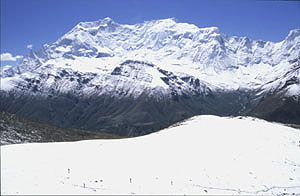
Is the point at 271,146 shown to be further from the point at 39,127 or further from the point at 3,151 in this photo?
the point at 39,127

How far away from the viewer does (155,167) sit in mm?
21391

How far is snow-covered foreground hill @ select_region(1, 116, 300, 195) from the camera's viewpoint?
17.4m

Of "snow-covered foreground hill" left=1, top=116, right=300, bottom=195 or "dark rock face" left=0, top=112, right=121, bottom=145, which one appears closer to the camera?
"snow-covered foreground hill" left=1, top=116, right=300, bottom=195

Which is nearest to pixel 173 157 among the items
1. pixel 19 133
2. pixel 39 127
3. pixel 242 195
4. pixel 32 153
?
pixel 242 195

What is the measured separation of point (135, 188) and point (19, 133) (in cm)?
2617

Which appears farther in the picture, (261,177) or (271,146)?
(271,146)

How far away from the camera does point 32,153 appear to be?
22.1m

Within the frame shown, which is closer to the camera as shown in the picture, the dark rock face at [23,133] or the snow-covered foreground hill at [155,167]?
the snow-covered foreground hill at [155,167]

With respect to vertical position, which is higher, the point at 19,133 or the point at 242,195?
the point at 19,133

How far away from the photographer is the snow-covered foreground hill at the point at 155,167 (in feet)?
57.2

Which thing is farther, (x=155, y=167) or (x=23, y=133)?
(x=23, y=133)

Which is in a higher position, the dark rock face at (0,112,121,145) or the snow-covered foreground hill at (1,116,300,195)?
the dark rock face at (0,112,121,145)

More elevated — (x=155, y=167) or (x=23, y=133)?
(x=23, y=133)

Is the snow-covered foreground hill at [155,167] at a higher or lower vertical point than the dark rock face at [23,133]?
lower
